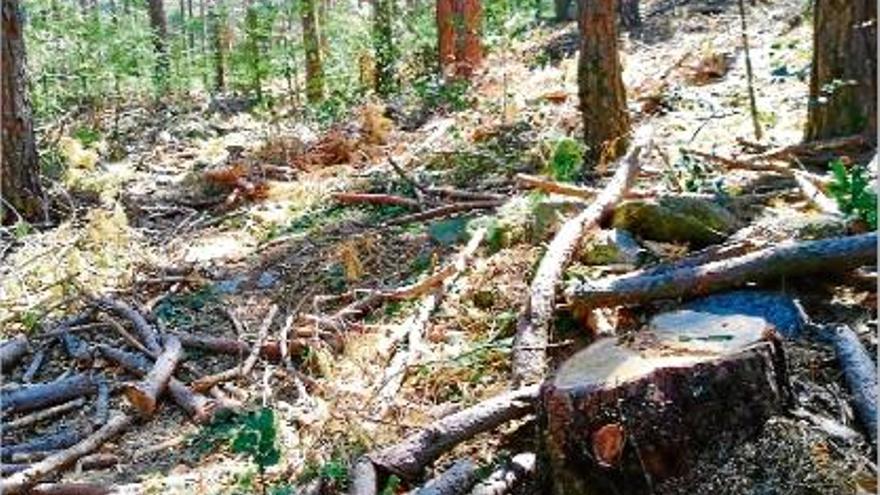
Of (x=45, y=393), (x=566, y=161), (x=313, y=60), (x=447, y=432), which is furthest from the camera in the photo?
(x=313, y=60)

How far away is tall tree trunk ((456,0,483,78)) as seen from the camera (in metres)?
11.5

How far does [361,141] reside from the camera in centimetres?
925

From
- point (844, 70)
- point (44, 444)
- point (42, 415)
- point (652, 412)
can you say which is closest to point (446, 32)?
point (844, 70)

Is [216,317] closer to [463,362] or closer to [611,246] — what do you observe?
[463,362]

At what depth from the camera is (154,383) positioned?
4648mm

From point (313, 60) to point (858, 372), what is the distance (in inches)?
447

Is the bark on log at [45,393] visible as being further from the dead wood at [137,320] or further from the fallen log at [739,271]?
the fallen log at [739,271]

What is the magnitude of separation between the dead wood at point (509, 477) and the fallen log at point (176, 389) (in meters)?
1.78

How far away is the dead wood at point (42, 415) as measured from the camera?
4.59 m

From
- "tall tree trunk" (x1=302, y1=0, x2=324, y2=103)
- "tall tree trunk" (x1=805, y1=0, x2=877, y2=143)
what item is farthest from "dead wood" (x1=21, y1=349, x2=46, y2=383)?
"tall tree trunk" (x1=302, y1=0, x2=324, y2=103)

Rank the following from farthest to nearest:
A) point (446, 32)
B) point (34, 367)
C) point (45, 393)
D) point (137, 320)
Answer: point (446, 32), point (137, 320), point (34, 367), point (45, 393)

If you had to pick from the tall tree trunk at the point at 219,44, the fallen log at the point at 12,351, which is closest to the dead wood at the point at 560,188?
the fallen log at the point at 12,351

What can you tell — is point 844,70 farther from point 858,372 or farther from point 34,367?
point 34,367

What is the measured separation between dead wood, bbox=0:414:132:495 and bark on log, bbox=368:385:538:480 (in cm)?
151
